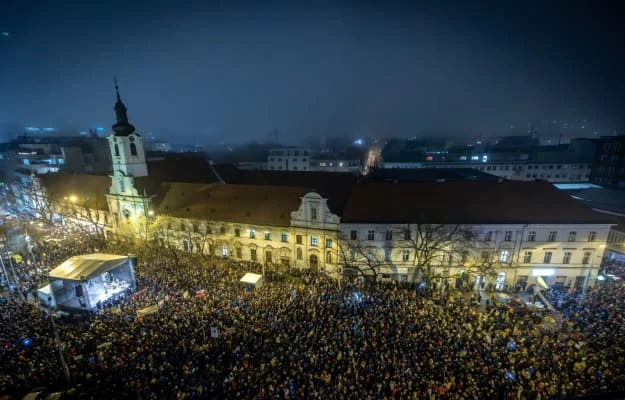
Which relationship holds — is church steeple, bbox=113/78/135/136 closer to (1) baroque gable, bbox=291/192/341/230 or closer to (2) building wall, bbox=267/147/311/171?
(1) baroque gable, bbox=291/192/341/230

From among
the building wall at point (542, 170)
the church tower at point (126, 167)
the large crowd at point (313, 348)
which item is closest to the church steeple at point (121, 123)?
the church tower at point (126, 167)

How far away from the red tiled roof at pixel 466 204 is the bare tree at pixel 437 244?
99cm

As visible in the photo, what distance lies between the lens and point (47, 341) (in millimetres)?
20594

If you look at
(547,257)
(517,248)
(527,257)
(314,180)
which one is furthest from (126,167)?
(547,257)

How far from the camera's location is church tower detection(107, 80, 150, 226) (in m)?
42.8

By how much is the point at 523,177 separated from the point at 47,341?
9476 cm

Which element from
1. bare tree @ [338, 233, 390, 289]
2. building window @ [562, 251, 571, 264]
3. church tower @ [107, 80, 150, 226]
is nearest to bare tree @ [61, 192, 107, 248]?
church tower @ [107, 80, 150, 226]

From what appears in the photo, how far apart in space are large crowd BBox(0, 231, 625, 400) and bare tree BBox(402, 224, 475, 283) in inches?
204

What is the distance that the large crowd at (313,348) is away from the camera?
1702 cm

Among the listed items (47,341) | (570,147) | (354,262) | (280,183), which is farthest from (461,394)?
(570,147)

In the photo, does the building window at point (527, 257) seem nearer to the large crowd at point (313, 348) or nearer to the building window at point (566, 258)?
the building window at point (566, 258)

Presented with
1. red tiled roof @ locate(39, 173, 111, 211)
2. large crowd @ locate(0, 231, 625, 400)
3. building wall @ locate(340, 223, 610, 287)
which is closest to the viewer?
large crowd @ locate(0, 231, 625, 400)

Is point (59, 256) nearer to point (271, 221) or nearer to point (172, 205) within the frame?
point (172, 205)

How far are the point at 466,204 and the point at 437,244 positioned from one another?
6750 mm
